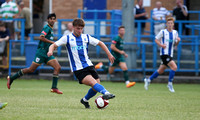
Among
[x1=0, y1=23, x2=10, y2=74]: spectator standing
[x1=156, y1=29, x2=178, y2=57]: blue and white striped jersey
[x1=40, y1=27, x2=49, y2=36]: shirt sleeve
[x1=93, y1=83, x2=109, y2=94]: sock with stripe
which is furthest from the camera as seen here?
[x1=0, y1=23, x2=10, y2=74]: spectator standing

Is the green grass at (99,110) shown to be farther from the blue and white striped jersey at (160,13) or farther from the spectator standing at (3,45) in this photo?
the blue and white striped jersey at (160,13)

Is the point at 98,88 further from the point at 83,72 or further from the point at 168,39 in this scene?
the point at 168,39

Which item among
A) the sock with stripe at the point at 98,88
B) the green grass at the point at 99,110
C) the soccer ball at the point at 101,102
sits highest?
the sock with stripe at the point at 98,88

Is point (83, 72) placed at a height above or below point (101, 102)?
above

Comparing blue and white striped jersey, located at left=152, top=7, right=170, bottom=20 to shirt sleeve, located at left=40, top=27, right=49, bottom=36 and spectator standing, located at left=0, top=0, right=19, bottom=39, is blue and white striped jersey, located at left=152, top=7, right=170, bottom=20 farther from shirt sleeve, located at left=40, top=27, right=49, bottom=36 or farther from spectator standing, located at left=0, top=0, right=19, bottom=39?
shirt sleeve, located at left=40, top=27, right=49, bottom=36

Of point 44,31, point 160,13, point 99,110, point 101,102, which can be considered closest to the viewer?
point 99,110

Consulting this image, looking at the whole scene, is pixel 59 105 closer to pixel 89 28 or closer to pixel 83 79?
pixel 83 79

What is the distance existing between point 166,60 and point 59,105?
17.1 ft

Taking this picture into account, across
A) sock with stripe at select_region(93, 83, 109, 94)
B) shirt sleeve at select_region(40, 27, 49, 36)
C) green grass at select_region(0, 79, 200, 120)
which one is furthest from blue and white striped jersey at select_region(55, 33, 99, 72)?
shirt sleeve at select_region(40, 27, 49, 36)

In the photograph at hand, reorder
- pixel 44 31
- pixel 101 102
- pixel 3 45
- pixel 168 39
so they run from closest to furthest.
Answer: pixel 101 102 → pixel 44 31 → pixel 168 39 → pixel 3 45

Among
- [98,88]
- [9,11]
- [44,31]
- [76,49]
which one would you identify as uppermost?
[9,11]

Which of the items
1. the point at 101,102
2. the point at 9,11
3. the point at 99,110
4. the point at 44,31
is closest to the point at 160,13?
the point at 9,11

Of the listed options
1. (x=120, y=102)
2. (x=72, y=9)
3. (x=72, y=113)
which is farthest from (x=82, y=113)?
(x=72, y=9)

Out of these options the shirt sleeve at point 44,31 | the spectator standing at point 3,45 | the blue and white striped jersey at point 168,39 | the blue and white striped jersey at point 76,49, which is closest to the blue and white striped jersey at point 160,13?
the blue and white striped jersey at point 168,39
